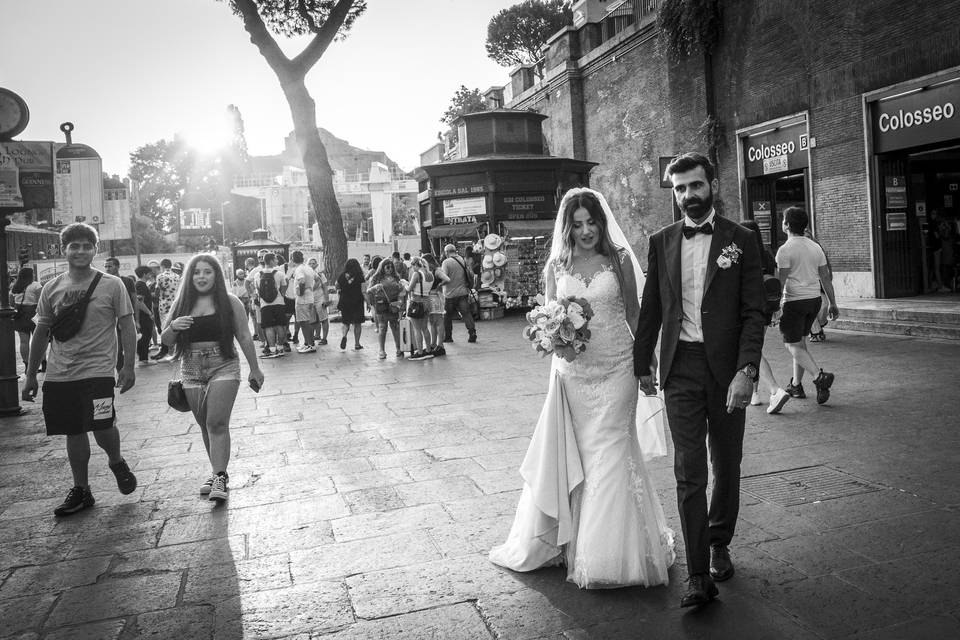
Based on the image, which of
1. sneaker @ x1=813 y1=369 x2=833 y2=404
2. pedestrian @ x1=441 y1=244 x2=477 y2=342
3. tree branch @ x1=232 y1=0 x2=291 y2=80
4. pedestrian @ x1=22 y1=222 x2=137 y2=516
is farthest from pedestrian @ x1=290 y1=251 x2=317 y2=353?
sneaker @ x1=813 y1=369 x2=833 y2=404

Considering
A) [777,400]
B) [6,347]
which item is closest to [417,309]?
[6,347]

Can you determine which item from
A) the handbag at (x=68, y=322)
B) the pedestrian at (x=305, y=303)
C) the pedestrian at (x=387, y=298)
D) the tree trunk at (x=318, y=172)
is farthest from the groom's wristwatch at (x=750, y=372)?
the tree trunk at (x=318, y=172)

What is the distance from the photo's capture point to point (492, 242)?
2020cm

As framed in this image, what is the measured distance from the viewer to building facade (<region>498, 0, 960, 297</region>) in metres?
14.7

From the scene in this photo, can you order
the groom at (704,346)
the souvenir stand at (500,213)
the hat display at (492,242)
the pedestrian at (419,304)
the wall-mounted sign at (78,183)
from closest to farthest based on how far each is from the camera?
the groom at (704,346)
the pedestrian at (419,304)
the wall-mounted sign at (78,183)
the hat display at (492,242)
the souvenir stand at (500,213)

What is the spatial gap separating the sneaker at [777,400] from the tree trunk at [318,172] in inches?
667

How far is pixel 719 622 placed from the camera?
321 centimetres

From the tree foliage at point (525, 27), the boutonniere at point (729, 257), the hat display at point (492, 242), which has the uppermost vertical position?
the tree foliage at point (525, 27)

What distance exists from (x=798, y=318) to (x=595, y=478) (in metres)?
4.60

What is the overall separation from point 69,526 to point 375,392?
16.5 ft

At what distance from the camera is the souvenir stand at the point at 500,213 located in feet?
67.9

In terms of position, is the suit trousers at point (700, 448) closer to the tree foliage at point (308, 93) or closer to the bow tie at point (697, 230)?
the bow tie at point (697, 230)

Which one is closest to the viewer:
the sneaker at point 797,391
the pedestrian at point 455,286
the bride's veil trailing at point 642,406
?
the bride's veil trailing at point 642,406

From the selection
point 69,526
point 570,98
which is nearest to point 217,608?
point 69,526
